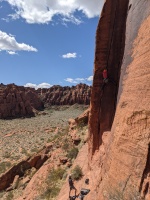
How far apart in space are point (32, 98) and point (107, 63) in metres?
96.2

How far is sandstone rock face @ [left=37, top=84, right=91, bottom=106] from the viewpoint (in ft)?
384

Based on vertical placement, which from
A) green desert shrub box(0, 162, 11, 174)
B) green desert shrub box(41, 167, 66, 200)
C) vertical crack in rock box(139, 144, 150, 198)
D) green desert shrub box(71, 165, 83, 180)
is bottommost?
green desert shrub box(0, 162, 11, 174)

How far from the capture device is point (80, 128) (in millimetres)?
21250

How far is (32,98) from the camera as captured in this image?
10675cm

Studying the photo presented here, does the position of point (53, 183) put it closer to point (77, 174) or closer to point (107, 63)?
point (77, 174)

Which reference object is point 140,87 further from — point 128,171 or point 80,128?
point 80,128

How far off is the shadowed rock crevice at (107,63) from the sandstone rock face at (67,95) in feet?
334

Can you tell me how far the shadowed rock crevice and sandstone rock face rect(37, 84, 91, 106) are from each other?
334 ft

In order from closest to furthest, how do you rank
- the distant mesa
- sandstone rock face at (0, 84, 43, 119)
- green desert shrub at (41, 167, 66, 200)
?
green desert shrub at (41, 167, 66, 200) → sandstone rock face at (0, 84, 43, 119) → the distant mesa

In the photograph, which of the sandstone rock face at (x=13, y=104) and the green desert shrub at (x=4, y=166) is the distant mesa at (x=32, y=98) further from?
the green desert shrub at (x=4, y=166)

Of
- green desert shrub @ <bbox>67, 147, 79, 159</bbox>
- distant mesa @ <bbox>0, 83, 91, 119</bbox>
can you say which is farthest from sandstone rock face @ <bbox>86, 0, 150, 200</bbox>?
distant mesa @ <bbox>0, 83, 91, 119</bbox>

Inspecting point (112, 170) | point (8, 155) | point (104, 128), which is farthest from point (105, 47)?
point (8, 155)

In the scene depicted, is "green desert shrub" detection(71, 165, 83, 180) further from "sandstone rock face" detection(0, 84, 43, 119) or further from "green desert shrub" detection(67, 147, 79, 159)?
"sandstone rock face" detection(0, 84, 43, 119)

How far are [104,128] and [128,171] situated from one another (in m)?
5.61
